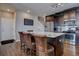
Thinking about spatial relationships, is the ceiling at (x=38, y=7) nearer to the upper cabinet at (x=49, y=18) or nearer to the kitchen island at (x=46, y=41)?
the upper cabinet at (x=49, y=18)

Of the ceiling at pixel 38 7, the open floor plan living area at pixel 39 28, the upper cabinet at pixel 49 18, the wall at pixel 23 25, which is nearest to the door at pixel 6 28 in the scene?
the open floor plan living area at pixel 39 28

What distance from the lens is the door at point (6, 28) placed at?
7.46 feet

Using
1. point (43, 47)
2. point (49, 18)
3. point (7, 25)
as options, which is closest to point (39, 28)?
point (49, 18)

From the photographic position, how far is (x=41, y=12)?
233cm

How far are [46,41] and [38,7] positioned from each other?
79cm

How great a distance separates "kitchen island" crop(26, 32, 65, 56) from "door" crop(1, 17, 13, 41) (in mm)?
519

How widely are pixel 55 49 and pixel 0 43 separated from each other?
1251mm

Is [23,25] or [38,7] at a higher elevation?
[38,7]

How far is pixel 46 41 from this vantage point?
2.30m

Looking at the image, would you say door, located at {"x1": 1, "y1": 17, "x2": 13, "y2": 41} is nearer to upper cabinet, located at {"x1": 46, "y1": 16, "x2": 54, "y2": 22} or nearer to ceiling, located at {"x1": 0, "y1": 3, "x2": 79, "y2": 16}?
ceiling, located at {"x1": 0, "y1": 3, "x2": 79, "y2": 16}

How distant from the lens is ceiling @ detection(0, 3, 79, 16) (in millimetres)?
2236

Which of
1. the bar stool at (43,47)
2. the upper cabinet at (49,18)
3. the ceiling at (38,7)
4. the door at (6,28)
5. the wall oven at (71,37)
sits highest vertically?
the ceiling at (38,7)

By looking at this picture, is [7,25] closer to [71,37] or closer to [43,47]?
[43,47]

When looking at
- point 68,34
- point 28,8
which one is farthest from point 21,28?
point 68,34
